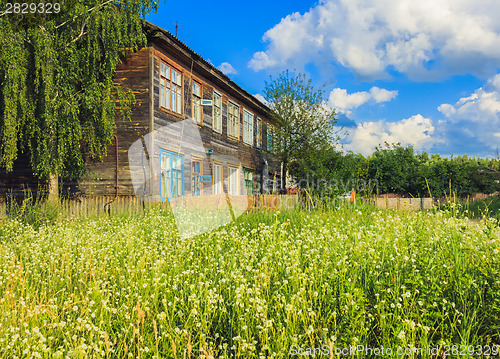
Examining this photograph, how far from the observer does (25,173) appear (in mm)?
14273

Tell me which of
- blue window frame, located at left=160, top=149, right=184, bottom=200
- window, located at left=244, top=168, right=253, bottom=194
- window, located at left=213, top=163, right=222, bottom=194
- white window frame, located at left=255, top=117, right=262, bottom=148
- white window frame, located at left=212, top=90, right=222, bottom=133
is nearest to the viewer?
blue window frame, located at left=160, top=149, right=184, bottom=200

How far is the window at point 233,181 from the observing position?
66.5 ft

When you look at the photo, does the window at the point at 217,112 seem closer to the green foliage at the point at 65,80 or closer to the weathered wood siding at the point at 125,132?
the weathered wood siding at the point at 125,132

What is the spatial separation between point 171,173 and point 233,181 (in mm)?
6508

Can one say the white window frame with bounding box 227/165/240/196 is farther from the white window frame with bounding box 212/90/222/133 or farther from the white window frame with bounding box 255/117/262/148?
the white window frame with bounding box 255/117/262/148

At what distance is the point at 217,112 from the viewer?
18.8 meters

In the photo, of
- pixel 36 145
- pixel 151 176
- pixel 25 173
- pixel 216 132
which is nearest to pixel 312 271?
pixel 151 176

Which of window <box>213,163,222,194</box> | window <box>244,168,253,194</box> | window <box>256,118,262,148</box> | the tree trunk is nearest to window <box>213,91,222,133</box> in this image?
window <box>213,163,222,194</box>

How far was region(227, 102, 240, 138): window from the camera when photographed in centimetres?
2025

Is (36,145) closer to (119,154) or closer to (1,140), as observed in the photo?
(1,140)

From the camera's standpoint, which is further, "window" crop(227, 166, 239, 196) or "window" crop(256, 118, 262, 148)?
"window" crop(256, 118, 262, 148)

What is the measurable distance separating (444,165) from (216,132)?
13856 mm

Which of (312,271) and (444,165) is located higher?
(444,165)

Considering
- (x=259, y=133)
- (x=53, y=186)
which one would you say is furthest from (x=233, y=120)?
(x=53, y=186)
